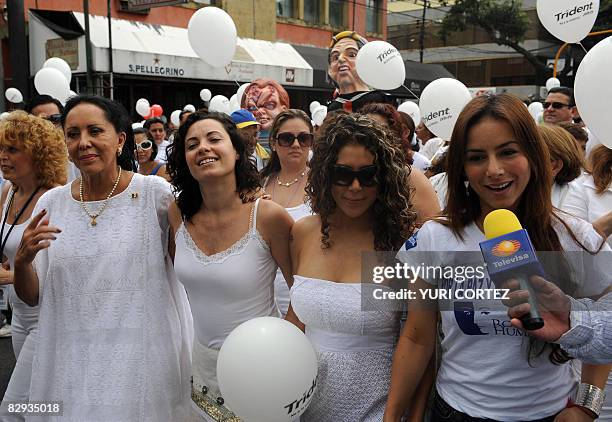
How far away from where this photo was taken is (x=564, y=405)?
1.62 meters

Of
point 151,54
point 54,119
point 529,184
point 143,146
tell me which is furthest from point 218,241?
point 151,54

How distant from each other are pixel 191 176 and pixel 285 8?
20.2 m

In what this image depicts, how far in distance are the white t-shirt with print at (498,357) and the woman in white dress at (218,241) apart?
73 cm

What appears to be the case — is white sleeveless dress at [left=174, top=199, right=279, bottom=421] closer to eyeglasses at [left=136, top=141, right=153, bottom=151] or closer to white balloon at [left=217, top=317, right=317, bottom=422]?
white balloon at [left=217, top=317, right=317, bottom=422]

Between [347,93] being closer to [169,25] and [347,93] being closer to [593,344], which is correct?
[593,344]

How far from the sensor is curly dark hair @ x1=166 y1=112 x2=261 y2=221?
2359 millimetres

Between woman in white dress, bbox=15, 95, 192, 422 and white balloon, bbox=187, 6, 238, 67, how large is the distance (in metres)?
4.63

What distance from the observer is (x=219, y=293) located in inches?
84.5

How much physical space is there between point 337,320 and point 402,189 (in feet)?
1.72

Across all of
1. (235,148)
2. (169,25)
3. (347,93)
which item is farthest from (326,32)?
(235,148)

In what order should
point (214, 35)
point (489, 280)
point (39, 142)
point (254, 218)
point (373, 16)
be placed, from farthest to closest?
point (373, 16)
point (214, 35)
point (39, 142)
point (254, 218)
point (489, 280)

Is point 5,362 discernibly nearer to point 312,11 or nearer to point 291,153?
point 291,153

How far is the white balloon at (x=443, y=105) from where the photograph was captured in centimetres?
519

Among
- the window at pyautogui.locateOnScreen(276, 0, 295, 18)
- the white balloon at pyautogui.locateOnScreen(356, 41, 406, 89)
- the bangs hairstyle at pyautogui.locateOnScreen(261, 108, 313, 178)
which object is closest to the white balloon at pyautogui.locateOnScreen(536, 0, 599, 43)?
the white balloon at pyautogui.locateOnScreen(356, 41, 406, 89)
